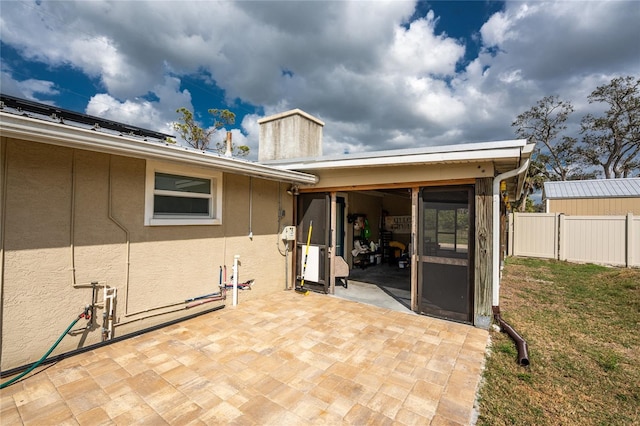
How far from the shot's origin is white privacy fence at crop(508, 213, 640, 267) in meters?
8.91

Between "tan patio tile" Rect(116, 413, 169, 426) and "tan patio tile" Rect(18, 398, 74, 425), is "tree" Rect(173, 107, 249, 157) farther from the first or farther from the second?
"tan patio tile" Rect(116, 413, 169, 426)

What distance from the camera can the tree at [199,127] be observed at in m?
20.2

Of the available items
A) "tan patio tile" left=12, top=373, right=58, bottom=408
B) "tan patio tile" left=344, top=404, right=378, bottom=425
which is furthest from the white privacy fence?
"tan patio tile" left=12, top=373, right=58, bottom=408

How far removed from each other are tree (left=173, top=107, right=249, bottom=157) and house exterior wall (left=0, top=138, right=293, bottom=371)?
1830 centimetres

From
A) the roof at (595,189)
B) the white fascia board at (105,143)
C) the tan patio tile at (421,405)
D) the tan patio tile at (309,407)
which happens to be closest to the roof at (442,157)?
the white fascia board at (105,143)

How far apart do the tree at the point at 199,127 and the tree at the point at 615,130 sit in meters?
27.9

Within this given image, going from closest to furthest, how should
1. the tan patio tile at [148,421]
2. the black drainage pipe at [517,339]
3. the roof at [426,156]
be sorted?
the tan patio tile at [148,421] < the black drainage pipe at [517,339] < the roof at [426,156]

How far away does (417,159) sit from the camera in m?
4.41

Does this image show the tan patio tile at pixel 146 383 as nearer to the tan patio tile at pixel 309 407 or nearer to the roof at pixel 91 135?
the tan patio tile at pixel 309 407

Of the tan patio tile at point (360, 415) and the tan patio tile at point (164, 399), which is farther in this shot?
the tan patio tile at point (164, 399)

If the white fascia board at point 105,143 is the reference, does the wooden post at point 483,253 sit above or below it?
below

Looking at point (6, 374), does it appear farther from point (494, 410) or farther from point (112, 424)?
point (494, 410)

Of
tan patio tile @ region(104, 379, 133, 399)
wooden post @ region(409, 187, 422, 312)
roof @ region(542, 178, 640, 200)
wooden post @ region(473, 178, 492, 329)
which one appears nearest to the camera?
tan patio tile @ region(104, 379, 133, 399)

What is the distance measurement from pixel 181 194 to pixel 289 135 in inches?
196
